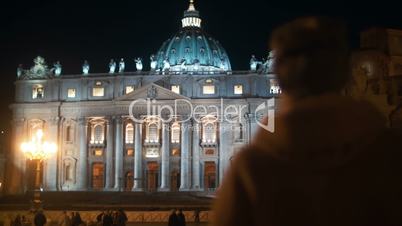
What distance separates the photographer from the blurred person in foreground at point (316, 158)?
1682mm

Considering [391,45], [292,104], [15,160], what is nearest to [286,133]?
[292,104]

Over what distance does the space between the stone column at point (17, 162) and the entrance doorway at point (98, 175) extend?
6726 millimetres

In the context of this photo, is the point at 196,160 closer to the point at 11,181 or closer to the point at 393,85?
the point at 11,181

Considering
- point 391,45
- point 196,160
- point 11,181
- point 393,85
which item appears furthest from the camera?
point 11,181

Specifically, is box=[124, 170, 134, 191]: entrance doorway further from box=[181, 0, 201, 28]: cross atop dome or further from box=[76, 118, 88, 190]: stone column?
Answer: box=[181, 0, 201, 28]: cross atop dome

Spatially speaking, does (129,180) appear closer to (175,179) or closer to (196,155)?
(175,179)

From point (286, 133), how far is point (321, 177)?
0.48ft

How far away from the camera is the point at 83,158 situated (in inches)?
2512

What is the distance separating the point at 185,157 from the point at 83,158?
929 centimetres

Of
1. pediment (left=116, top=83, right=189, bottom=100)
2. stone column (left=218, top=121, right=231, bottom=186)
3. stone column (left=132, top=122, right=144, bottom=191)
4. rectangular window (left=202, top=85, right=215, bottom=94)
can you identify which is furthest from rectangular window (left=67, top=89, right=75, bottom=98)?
stone column (left=218, top=121, right=231, bottom=186)

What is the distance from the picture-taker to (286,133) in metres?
1.75

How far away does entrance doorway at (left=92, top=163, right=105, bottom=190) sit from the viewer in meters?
64.4

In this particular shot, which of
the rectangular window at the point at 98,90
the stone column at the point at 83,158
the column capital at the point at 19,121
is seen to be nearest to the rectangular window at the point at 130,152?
the stone column at the point at 83,158

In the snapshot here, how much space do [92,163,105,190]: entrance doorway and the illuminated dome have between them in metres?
19.9
